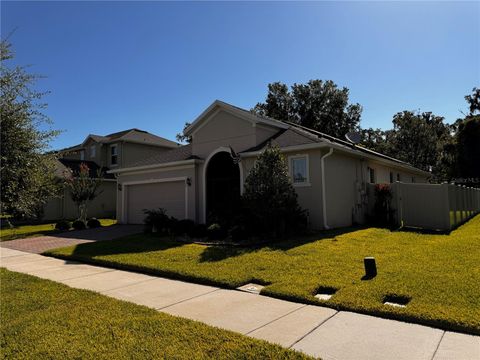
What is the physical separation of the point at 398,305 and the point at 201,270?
4.03 metres

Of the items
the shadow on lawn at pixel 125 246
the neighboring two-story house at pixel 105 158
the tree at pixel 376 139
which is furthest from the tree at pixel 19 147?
the tree at pixel 376 139

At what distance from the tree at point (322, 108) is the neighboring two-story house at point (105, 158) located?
17.4 metres

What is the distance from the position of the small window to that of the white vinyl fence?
13.1 feet

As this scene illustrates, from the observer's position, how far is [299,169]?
46.1 feet

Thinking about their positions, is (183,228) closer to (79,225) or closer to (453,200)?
(79,225)

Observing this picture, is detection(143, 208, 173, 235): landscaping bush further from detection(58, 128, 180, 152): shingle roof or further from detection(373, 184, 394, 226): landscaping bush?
detection(58, 128, 180, 152): shingle roof

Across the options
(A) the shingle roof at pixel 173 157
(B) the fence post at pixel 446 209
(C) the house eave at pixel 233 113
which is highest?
(C) the house eave at pixel 233 113

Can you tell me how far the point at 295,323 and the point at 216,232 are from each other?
8232 millimetres

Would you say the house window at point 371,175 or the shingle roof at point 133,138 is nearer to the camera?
the house window at point 371,175

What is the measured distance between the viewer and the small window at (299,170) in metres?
13.9

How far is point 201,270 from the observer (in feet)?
25.6

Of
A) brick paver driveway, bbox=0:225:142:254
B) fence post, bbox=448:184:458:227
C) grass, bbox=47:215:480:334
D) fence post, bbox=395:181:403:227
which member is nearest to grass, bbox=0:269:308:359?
grass, bbox=47:215:480:334

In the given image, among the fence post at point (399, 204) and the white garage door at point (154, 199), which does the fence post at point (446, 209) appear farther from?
the white garage door at point (154, 199)

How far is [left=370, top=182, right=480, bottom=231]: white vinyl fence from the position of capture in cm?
1317
